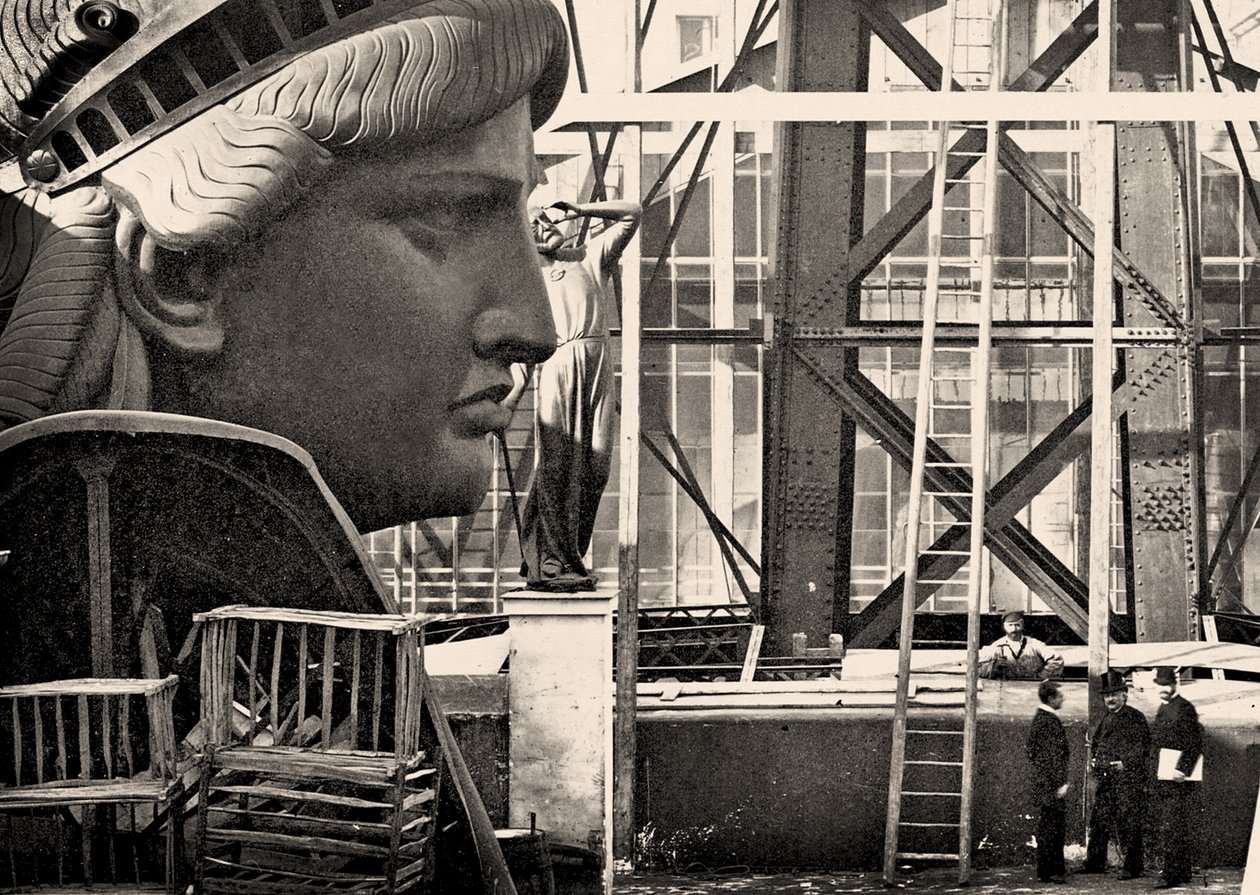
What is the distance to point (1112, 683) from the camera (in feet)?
25.4

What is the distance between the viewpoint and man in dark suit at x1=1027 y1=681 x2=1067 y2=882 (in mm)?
7590

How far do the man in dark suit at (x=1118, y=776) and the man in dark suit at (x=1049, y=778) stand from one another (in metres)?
0.14

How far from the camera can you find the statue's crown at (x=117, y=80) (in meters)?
4.68

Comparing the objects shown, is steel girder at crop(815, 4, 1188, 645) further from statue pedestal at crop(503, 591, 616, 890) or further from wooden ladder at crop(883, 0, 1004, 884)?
statue pedestal at crop(503, 591, 616, 890)

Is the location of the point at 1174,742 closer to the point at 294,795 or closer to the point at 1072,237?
the point at 1072,237

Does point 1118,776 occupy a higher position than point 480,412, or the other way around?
point 480,412

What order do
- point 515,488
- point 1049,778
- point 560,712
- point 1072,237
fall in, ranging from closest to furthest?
1. point 560,712
2. point 1049,778
3. point 515,488
4. point 1072,237

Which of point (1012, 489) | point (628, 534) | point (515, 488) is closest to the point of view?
point (628, 534)

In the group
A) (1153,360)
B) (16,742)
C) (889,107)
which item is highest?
(889,107)

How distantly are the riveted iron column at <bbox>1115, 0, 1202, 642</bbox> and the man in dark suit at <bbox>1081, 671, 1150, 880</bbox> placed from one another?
1.68 meters

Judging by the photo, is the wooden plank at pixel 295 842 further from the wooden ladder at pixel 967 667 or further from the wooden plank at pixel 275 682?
the wooden ladder at pixel 967 667

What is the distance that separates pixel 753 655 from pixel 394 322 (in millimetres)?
4338

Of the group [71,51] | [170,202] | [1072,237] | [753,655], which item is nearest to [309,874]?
[170,202]

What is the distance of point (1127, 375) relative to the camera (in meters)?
Answer: 9.40
